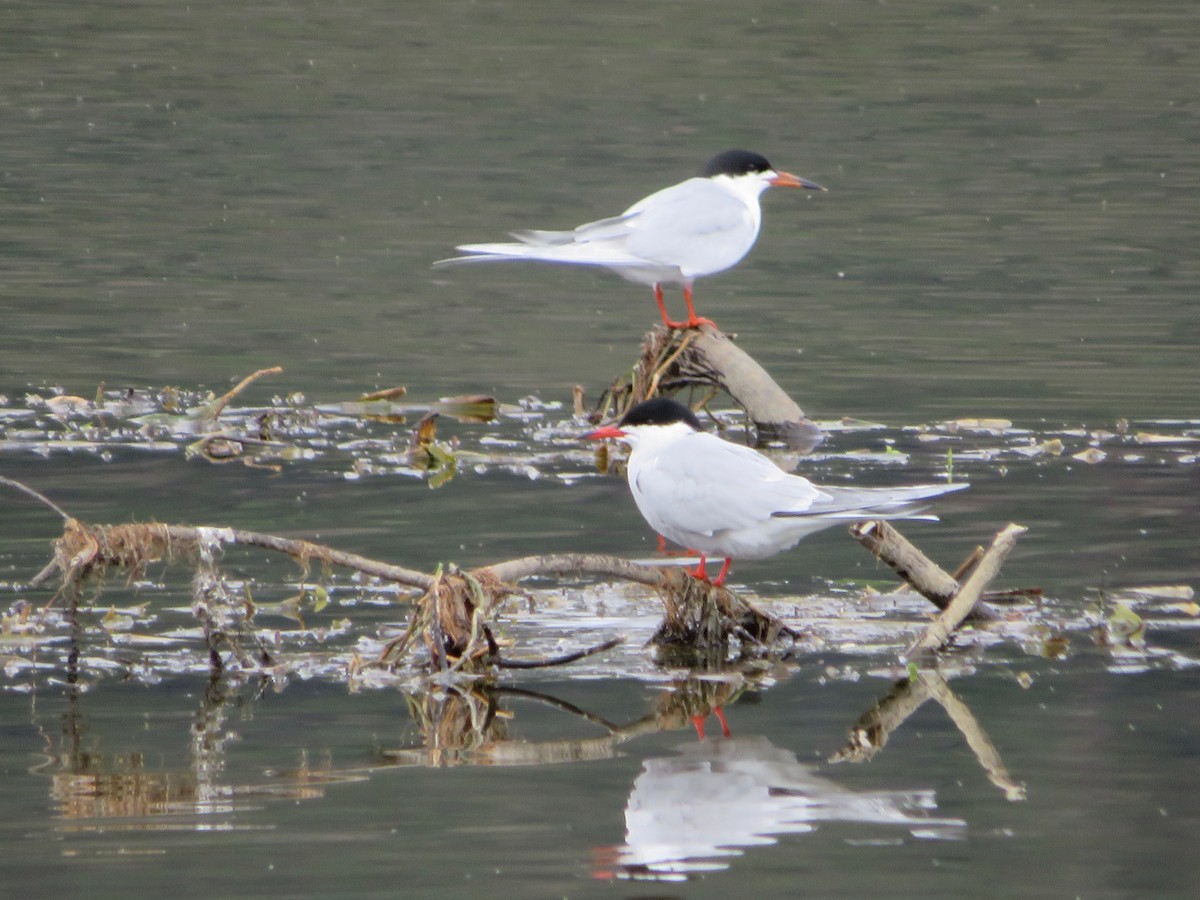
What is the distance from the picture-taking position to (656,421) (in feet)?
24.2

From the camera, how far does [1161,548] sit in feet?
27.4

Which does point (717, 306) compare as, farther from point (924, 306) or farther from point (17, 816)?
point (17, 816)

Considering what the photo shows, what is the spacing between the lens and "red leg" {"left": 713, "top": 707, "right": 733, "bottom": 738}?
6.07 metres

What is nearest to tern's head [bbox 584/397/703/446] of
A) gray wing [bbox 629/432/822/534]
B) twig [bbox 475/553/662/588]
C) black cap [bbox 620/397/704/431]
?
black cap [bbox 620/397/704/431]

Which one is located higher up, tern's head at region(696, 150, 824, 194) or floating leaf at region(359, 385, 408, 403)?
tern's head at region(696, 150, 824, 194)

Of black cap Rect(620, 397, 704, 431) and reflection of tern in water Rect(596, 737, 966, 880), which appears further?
black cap Rect(620, 397, 704, 431)

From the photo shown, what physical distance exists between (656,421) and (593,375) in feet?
17.5

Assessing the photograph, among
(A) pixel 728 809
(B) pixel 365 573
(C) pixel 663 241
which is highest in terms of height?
(C) pixel 663 241

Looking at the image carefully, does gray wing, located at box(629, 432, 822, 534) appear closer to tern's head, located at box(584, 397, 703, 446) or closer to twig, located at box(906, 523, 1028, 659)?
tern's head, located at box(584, 397, 703, 446)

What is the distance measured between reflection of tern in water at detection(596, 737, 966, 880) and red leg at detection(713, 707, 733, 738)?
0.17 meters

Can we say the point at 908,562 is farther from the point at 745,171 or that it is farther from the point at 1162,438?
the point at 745,171

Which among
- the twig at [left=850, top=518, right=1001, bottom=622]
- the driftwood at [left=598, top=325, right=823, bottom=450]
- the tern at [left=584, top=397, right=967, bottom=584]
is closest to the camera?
the tern at [left=584, top=397, right=967, bottom=584]

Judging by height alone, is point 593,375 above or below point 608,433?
above

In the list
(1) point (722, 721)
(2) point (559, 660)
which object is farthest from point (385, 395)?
(1) point (722, 721)
